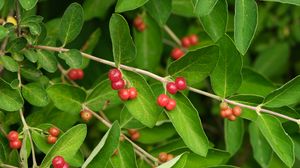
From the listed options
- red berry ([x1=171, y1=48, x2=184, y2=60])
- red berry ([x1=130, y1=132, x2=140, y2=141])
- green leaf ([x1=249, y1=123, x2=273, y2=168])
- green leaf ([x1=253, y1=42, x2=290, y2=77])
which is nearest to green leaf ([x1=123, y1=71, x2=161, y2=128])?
red berry ([x1=130, y1=132, x2=140, y2=141])

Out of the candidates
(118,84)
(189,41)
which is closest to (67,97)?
(118,84)

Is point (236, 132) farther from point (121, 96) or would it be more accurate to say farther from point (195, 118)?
point (121, 96)

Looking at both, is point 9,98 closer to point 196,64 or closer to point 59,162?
point 59,162

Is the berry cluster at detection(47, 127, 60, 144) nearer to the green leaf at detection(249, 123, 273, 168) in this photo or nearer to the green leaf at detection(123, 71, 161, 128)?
the green leaf at detection(123, 71, 161, 128)

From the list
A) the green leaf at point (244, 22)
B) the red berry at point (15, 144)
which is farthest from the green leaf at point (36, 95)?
the green leaf at point (244, 22)

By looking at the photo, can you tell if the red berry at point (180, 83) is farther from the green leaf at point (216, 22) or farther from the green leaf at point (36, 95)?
the green leaf at point (36, 95)

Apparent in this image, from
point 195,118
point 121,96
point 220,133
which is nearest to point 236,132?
point 195,118
